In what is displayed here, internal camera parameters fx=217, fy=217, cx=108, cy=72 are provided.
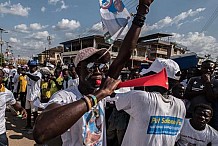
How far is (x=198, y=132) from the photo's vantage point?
2762 millimetres

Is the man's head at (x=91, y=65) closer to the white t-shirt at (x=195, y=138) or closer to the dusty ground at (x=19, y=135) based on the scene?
the white t-shirt at (x=195, y=138)

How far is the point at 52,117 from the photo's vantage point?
Result: 3.66 ft

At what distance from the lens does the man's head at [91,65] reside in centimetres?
166

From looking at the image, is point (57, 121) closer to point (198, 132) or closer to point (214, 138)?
point (198, 132)

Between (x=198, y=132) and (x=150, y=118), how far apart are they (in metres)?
1.05

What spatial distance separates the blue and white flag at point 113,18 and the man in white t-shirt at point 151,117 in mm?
643

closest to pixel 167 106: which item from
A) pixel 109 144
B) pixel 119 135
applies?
pixel 119 135

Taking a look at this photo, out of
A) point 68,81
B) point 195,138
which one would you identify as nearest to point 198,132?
point 195,138

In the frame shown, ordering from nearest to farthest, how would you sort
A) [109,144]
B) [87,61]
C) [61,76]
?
[87,61], [109,144], [61,76]

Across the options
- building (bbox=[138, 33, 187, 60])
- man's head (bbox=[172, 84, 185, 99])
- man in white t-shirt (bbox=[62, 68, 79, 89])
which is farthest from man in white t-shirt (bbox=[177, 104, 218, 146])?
building (bbox=[138, 33, 187, 60])

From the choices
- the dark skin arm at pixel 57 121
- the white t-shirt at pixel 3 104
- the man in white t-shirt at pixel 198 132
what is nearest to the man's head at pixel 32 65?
the white t-shirt at pixel 3 104

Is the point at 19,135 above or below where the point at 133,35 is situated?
below

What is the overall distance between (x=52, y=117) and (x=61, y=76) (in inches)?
293

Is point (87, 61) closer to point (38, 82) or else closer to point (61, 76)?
point (38, 82)
